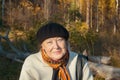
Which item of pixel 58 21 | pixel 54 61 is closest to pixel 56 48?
pixel 54 61

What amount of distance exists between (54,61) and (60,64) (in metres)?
0.05

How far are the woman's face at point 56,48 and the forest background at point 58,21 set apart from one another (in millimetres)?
5387

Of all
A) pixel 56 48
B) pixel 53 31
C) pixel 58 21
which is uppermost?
pixel 53 31

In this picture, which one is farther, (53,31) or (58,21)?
(58,21)

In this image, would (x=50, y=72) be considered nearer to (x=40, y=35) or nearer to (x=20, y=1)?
(x=40, y=35)

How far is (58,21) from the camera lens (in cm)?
1504

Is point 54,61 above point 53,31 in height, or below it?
below

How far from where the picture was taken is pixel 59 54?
2.73 m

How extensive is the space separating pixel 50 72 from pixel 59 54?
0.17 meters

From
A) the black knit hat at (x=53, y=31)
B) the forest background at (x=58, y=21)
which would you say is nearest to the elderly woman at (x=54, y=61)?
the black knit hat at (x=53, y=31)

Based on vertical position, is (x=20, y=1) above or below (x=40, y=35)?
below

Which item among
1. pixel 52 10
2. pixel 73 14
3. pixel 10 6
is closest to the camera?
pixel 73 14

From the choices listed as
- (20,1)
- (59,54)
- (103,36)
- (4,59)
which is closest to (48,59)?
(59,54)

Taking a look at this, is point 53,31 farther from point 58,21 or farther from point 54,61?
point 58,21
